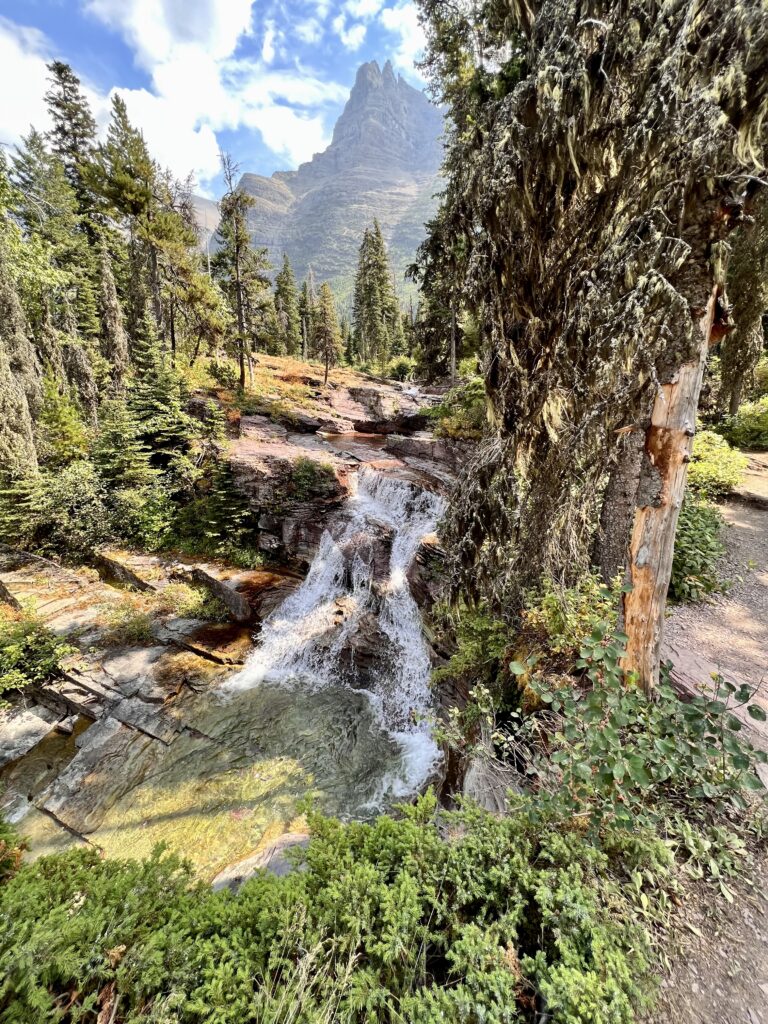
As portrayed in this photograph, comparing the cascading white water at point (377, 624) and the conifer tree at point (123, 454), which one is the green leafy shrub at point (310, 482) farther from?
the conifer tree at point (123, 454)

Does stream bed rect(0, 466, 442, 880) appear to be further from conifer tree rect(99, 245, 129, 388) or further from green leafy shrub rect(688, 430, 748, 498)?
conifer tree rect(99, 245, 129, 388)

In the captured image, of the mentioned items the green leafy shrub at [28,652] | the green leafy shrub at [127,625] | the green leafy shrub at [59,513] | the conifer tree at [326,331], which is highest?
the conifer tree at [326,331]

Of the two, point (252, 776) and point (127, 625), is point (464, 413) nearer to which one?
point (127, 625)

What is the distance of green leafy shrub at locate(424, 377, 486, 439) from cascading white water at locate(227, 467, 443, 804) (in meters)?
3.90

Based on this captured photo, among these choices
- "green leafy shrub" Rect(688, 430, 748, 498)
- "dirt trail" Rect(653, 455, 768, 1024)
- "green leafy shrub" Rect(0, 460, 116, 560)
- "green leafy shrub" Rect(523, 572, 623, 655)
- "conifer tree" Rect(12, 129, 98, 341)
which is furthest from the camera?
"conifer tree" Rect(12, 129, 98, 341)

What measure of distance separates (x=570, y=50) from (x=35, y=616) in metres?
13.5

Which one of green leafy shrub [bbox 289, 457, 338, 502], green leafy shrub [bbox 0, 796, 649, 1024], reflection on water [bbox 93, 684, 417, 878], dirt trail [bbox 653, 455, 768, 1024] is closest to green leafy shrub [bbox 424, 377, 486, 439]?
green leafy shrub [bbox 289, 457, 338, 502]

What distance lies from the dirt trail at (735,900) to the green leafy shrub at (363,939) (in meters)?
0.32

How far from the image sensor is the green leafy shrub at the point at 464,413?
1520cm

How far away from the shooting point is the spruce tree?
44406 mm

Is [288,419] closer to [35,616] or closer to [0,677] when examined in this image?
[35,616]

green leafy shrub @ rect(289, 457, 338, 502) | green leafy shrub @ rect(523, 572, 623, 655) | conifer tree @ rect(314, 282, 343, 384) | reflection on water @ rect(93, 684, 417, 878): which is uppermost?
conifer tree @ rect(314, 282, 343, 384)

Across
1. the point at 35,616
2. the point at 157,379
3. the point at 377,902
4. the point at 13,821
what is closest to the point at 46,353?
the point at 157,379

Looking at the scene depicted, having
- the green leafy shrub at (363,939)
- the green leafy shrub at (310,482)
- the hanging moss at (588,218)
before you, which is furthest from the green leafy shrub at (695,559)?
the green leafy shrub at (310,482)
